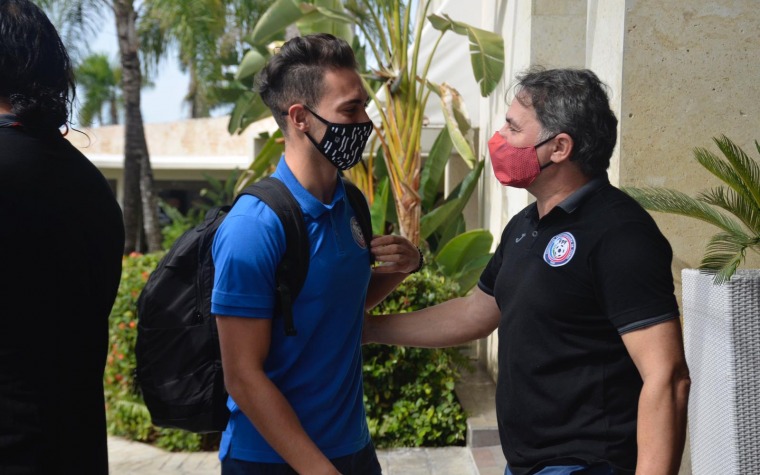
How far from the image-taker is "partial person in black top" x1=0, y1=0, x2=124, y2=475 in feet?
5.82

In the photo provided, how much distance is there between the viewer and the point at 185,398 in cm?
233

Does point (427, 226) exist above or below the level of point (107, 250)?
below

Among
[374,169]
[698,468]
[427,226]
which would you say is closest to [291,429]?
[698,468]

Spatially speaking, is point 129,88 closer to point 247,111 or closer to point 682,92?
point 247,111

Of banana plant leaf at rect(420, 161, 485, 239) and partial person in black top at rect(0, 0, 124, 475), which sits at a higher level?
partial person in black top at rect(0, 0, 124, 475)

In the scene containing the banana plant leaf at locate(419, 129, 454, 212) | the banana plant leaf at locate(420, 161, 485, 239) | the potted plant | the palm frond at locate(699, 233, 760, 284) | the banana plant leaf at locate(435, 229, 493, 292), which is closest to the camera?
the potted plant

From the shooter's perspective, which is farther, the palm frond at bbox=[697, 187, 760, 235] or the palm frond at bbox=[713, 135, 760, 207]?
the palm frond at bbox=[697, 187, 760, 235]

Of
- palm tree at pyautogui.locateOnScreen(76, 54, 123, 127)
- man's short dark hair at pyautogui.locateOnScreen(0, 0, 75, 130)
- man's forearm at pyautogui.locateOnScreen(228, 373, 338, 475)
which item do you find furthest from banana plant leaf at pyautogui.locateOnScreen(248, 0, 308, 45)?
palm tree at pyautogui.locateOnScreen(76, 54, 123, 127)

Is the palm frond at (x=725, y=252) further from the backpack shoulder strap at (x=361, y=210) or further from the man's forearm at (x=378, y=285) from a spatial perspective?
the backpack shoulder strap at (x=361, y=210)

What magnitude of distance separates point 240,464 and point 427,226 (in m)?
5.59

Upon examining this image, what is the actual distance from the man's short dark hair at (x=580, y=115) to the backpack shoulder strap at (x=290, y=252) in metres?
0.74

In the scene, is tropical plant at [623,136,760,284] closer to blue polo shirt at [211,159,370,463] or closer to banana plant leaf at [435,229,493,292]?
blue polo shirt at [211,159,370,463]

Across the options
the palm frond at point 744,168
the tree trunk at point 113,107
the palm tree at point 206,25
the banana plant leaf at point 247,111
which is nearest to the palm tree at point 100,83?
the tree trunk at point 113,107

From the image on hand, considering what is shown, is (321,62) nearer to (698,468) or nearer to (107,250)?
(107,250)
